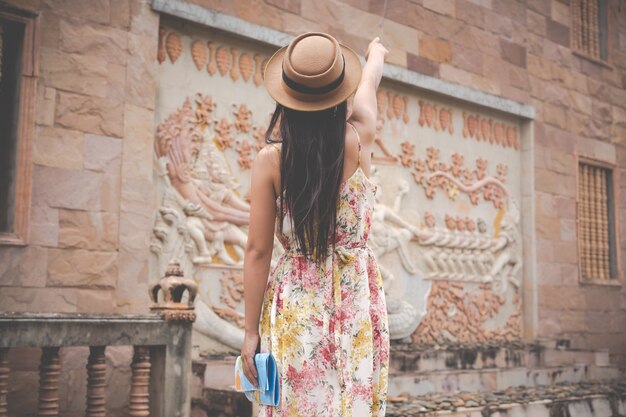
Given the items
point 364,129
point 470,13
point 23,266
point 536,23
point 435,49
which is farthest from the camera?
point 536,23

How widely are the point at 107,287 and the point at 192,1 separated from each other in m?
2.32

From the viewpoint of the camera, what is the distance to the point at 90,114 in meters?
5.55

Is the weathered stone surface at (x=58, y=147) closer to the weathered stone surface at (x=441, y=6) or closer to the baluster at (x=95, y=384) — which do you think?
the baluster at (x=95, y=384)

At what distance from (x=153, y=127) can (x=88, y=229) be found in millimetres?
965

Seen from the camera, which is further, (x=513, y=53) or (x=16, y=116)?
(x=513, y=53)

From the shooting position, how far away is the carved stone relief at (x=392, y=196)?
6164mm

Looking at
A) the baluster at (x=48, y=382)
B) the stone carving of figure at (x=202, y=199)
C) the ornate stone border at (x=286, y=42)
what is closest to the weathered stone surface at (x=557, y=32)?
the ornate stone border at (x=286, y=42)

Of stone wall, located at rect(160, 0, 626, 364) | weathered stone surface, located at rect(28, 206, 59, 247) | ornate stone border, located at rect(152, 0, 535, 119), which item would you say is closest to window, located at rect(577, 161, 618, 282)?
stone wall, located at rect(160, 0, 626, 364)

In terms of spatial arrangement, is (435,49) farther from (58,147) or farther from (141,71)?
(58,147)

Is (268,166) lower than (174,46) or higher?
lower

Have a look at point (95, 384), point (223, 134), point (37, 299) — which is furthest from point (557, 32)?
point (95, 384)

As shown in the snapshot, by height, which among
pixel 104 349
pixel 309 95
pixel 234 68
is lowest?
pixel 104 349

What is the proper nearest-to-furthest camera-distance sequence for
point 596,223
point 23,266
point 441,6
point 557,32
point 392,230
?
point 23,266
point 392,230
point 441,6
point 557,32
point 596,223

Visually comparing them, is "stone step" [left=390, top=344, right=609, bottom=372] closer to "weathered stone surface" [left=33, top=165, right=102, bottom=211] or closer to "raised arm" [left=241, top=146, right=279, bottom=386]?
"weathered stone surface" [left=33, top=165, right=102, bottom=211]
